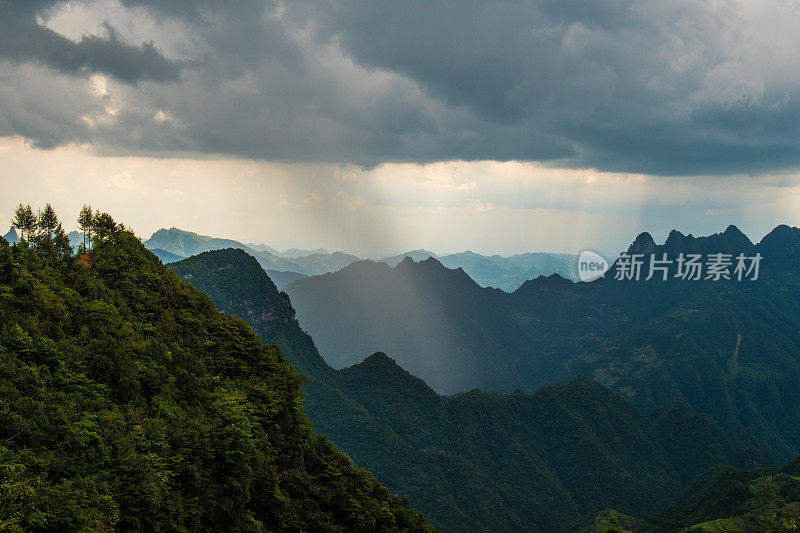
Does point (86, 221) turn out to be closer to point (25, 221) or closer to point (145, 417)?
point (25, 221)

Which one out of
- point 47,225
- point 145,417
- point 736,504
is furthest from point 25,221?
point 736,504

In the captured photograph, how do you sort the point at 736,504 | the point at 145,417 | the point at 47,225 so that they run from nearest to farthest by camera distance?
the point at 145,417
the point at 47,225
the point at 736,504

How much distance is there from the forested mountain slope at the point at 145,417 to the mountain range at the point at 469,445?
95.5 meters

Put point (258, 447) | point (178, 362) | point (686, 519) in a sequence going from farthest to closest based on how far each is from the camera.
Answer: point (686, 519), point (178, 362), point (258, 447)

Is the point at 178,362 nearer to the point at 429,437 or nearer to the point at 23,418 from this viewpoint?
the point at 23,418

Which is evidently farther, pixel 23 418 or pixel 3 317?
pixel 3 317

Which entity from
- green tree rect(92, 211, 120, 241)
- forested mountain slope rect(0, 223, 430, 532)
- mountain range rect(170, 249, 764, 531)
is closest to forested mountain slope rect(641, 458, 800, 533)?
mountain range rect(170, 249, 764, 531)

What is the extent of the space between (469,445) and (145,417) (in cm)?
15183

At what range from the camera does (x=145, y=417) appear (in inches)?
1205

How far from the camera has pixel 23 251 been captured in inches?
1544

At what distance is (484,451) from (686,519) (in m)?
68.3

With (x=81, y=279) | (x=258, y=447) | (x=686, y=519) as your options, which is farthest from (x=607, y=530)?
(x=686, y=519)

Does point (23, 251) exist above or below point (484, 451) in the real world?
above

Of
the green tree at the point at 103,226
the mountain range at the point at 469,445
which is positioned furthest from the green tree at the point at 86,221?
the mountain range at the point at 469,445
